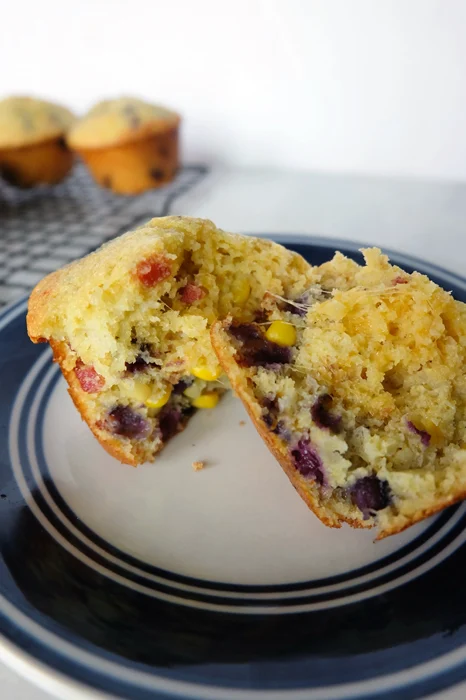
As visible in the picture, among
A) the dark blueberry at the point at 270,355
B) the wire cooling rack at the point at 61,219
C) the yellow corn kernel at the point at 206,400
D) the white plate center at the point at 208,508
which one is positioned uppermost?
the dark blueberry at the point at 270,355

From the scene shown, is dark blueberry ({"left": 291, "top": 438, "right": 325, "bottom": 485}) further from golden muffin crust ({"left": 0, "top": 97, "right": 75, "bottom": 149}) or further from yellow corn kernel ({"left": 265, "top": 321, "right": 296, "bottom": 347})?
golden muffin crust ({"left": 0, "top": 97, "right": 75, "bottom": 149})

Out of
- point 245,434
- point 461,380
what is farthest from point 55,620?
point 461,380

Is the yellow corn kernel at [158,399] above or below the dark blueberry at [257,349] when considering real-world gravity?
below

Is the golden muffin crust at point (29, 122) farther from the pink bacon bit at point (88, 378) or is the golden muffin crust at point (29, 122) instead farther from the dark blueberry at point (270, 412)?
the dark blueberry at point (270, 412)

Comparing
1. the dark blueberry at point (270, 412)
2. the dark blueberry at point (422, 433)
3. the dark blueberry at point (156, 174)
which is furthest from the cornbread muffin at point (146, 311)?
the dark blueberry at point (156, 174)

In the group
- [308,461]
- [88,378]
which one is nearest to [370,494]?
[308,461]

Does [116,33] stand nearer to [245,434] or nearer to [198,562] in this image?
[245,434]
